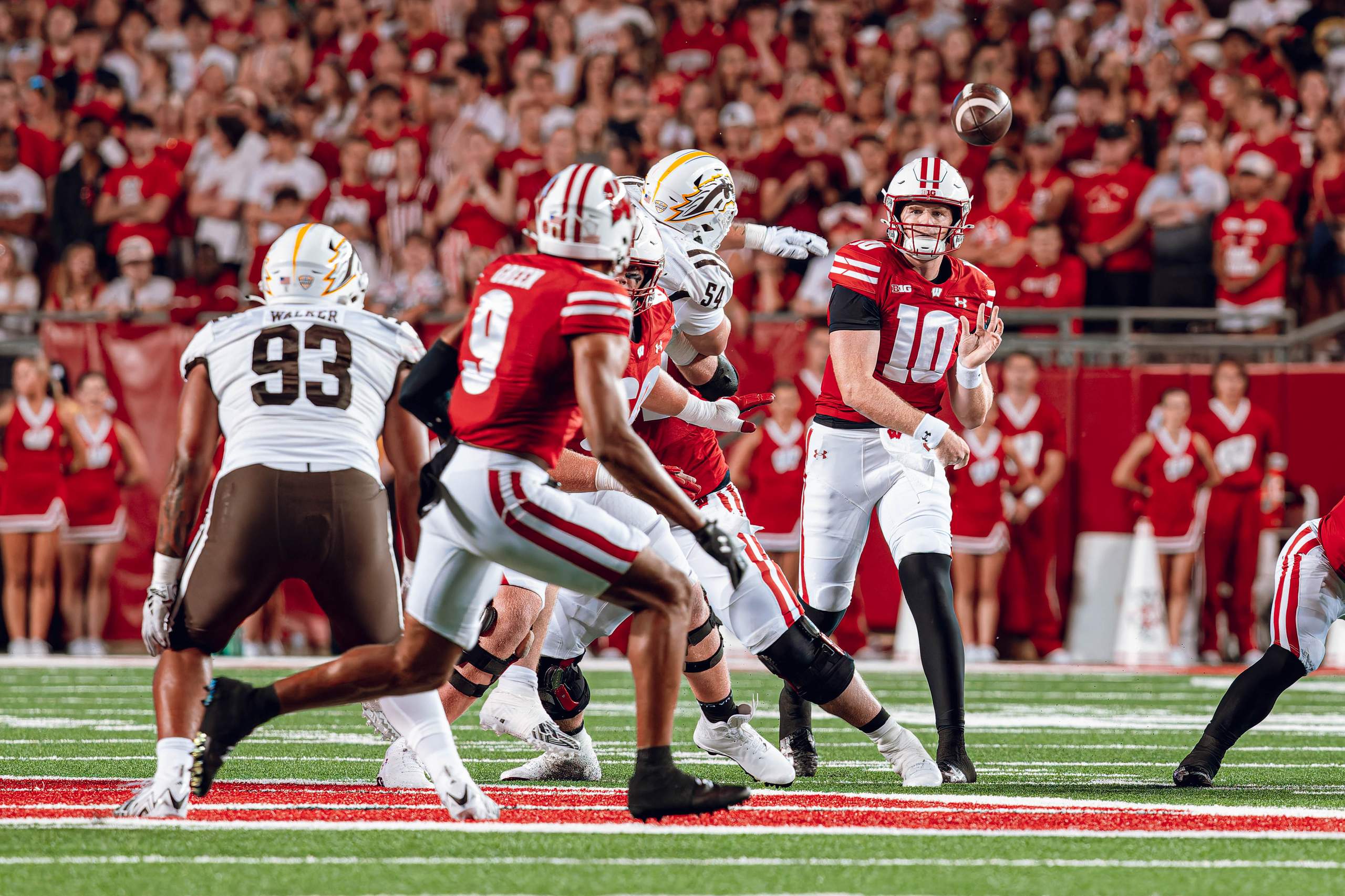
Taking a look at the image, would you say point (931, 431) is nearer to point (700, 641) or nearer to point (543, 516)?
point (700, 641)

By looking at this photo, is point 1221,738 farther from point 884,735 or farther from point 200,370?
point 200,370

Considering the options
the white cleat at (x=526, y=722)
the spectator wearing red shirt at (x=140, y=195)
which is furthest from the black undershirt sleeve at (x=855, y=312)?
the spectator wearing red shirt at (x=140, y=195)

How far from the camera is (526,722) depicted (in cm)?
560

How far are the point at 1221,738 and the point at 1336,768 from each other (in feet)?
2.58

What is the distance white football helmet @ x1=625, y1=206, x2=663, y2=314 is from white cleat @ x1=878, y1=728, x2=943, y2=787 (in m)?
1.48

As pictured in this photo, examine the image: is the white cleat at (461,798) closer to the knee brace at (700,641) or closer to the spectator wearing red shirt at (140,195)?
the knee brace at (700,641)

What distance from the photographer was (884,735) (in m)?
5.32

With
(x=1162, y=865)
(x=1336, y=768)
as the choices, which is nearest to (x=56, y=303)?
(x=1336, y=768)

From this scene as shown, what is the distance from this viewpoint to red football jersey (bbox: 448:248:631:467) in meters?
4.14

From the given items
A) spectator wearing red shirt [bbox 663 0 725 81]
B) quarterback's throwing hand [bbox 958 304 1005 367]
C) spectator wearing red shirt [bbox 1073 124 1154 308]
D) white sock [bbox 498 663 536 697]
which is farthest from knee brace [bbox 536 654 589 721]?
spectator wearing red shirt [bbox 663 0 725 81]

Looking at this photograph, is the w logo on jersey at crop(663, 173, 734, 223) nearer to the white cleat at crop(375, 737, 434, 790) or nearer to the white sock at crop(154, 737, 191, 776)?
the white cleat at crop(375, 737, 434, 790)

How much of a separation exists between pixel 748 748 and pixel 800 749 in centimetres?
60

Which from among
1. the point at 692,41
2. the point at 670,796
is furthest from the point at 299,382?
the point at 692,41

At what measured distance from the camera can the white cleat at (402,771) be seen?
5.18 metres
